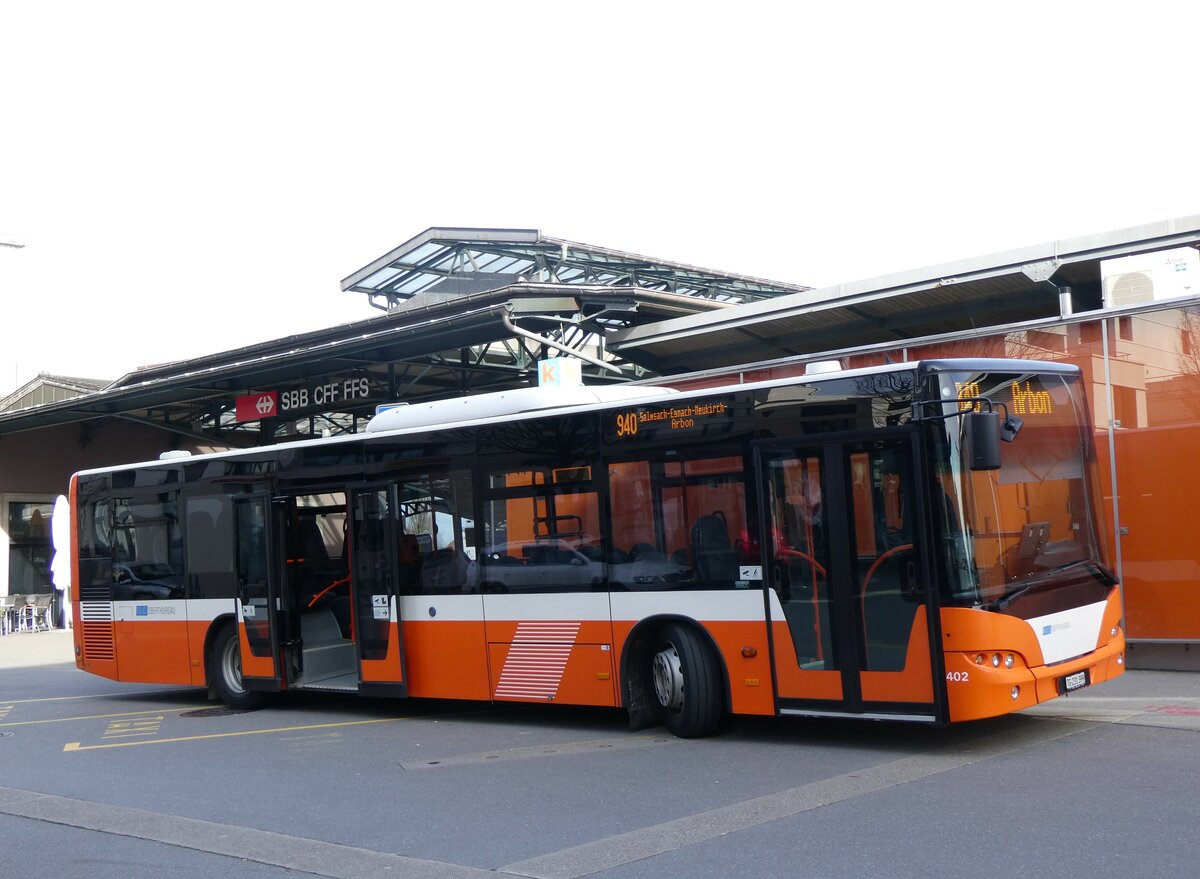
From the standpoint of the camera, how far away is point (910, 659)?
856cm

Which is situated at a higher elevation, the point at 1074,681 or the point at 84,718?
the point at 1074,681

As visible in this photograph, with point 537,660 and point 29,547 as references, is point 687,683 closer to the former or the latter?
point 537,660

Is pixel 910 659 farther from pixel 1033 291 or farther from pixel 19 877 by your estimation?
pixel 1033 291

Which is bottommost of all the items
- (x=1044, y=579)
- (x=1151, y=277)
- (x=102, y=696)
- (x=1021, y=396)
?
(x=102, y=696)

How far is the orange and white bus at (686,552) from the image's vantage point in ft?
28.0

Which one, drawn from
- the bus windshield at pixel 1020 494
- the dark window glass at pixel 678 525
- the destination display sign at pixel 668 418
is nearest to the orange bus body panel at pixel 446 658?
the dark window glass at pixel 678 525

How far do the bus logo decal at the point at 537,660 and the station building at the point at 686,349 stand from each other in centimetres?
484

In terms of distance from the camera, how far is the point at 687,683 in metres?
9.83

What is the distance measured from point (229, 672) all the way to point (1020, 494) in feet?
30.2

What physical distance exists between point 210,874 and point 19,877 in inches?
42.8

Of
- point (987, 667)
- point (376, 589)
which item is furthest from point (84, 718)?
point (987, 667)

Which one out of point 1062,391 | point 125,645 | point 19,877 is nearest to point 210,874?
point 19,877

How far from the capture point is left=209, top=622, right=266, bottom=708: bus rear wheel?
45.5 feet

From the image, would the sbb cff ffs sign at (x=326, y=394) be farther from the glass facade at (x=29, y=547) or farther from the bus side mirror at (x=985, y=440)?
the bus side mirror at (x=985, y=440)
